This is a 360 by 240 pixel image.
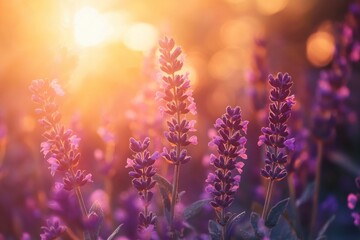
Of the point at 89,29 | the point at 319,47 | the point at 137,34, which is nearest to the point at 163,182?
the point at 89,29

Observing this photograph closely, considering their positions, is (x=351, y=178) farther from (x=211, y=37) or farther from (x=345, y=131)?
(x=211, y=37)

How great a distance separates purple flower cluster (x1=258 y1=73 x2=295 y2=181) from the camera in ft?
5.08

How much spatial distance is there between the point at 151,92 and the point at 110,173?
43 cm

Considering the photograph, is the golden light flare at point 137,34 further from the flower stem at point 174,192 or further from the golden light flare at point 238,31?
the flower stem at point 174,192

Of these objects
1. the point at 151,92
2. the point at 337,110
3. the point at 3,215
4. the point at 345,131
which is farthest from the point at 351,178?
the point at 3,215

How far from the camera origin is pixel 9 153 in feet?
14.1

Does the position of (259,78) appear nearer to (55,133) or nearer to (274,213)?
(274,213)

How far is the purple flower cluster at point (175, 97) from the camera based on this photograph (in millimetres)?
1614

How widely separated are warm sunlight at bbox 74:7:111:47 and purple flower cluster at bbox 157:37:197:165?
201 centimetres

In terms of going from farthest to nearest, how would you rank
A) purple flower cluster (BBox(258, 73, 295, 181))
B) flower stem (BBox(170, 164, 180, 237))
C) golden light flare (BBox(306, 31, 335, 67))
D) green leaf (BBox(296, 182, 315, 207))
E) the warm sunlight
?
golden light flare (BBox(306, 31, 335, 67)) < the warm sunlight < green leaf (BBox(296, 182, 315, 207)) < flower stem (BBox(170, 164, 180, 237)) < purple flower cluster (BBox(258, 73, 295, 181))

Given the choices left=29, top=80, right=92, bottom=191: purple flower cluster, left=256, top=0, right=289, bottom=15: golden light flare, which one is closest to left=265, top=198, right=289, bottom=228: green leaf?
left=29, top=80, right=92, bottom=191: purple flower cluster

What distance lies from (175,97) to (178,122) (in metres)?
0.08

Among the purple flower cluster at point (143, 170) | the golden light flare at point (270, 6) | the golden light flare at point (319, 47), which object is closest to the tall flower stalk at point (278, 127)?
the purple flower cluster at point (143, 170)

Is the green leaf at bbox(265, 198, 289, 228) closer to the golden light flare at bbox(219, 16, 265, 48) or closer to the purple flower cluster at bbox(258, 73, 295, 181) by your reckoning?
the purple flower cluster at bbox(258, 73, 295, 181)
